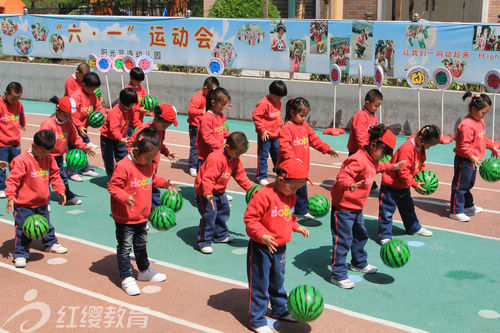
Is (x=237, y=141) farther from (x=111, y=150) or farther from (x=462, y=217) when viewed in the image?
(x=462, y=217)

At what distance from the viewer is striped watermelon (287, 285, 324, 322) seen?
5.67 metres

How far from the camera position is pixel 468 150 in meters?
9.28

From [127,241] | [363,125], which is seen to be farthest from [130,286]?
[363,125]

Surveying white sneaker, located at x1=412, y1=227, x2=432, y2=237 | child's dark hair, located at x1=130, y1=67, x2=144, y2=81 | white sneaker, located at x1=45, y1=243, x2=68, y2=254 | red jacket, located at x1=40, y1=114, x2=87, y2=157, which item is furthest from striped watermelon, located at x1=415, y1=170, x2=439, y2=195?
child's dark hair, located at x1=130, y1=67, x2=144, y2=81

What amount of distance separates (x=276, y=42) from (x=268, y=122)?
638 cm

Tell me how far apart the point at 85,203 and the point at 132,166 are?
4068 millimetres

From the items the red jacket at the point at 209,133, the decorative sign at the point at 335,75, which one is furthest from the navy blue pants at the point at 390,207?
the decorative sign at the point at 335,75

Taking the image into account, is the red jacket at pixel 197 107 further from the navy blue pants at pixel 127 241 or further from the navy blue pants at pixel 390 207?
the navy blue pants at pixel 127 241

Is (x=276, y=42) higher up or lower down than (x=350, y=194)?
higher up

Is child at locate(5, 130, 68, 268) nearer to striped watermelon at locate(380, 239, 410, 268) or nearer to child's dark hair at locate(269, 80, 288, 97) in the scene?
striped watermelon at locate(380, 239, 410, 268)

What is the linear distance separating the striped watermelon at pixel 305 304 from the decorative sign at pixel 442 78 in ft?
32.5

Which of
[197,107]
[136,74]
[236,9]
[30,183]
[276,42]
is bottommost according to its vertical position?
[30,183]

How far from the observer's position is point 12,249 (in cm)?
830

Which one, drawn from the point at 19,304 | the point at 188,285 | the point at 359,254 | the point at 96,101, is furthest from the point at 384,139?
the point at 96,101
